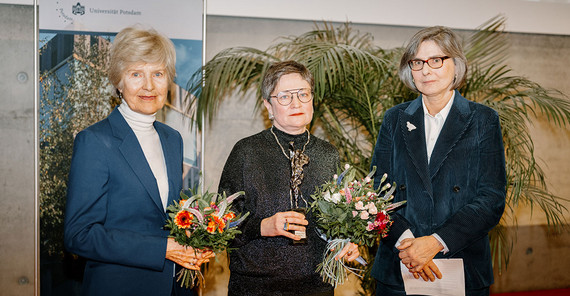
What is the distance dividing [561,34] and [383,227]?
4.52m

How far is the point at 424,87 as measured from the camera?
227 centimetres

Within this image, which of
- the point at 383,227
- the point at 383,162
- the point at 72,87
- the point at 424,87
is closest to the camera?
the point at 383,227

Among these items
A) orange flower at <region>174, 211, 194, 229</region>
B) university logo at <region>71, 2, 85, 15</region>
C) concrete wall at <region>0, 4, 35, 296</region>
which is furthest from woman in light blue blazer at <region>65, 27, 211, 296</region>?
concrete wall at <region>0, 4, 35, 296</region>

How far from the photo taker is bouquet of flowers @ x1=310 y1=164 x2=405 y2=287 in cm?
202

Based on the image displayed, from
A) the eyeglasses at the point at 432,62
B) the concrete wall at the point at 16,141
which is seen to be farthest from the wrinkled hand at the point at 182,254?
the concrete wall at the point at 16,141

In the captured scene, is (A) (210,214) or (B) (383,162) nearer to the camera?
(A) (210,214)

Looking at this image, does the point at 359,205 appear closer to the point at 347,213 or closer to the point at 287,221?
the point at 347,213

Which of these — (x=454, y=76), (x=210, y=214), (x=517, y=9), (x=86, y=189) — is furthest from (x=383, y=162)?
(x=517, y=9)

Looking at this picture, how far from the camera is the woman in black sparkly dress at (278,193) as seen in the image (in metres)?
2.20

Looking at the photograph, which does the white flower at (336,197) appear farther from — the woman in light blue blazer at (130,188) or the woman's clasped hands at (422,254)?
the woman in light blue blazer at (130,188)

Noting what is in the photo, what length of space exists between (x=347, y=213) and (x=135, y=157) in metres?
0.93

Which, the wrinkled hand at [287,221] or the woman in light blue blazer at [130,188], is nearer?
the woman in light blue blazer at [130,188]

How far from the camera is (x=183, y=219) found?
74.4 inches

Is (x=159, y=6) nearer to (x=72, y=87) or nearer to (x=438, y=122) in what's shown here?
(x=72, y=87)
